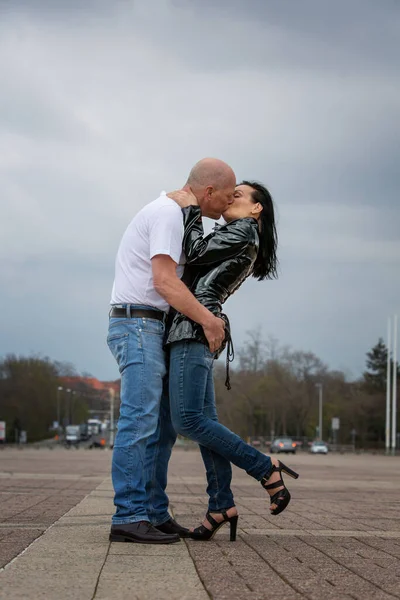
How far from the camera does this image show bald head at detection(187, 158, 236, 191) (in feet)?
17.2

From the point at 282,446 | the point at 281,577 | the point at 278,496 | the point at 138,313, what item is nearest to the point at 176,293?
the point at 138,313

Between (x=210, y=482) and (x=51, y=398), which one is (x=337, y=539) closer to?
(x=210, y=482)

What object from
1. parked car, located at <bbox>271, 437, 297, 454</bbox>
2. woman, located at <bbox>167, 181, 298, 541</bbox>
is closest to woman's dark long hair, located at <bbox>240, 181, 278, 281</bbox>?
woman, located at <bbox>167, 181, 298, 541</bbox>

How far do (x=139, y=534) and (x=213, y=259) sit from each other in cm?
150

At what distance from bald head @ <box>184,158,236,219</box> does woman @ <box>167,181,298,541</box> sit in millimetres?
75

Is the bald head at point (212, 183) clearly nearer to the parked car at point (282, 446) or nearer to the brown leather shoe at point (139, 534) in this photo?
the brown leather shoe at point (139, 534)

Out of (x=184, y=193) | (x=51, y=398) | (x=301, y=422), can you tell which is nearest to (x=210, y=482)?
(x=184, y=193)

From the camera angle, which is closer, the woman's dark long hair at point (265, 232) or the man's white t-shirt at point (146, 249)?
the man's white t-shirt at point (146, 249)

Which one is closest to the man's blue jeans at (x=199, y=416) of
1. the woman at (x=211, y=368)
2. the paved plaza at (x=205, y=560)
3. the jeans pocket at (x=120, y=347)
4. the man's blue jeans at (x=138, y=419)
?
the woman at (x=211, y=368)

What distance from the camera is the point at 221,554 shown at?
4477 mm

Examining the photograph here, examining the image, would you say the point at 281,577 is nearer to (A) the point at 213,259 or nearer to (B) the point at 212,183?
(A) the point at 213,259

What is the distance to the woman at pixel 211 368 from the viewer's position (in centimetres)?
509

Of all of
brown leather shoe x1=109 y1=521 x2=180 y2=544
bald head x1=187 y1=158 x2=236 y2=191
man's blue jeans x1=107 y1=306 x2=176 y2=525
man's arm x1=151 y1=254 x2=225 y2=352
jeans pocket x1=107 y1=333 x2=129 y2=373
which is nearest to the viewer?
brown leather shoe x1=109 y1=521 x2=180 y2=544

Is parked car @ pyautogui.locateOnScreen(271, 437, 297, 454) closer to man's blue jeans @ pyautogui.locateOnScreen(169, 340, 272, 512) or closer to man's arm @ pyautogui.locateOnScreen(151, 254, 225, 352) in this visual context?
man's blue jeans @ pyautogui.locateOnScreen(169, 340, 272, 512)
